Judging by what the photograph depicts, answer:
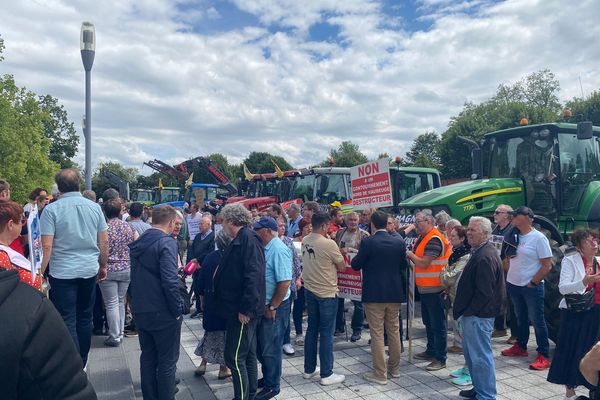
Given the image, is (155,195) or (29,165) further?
(155,195)

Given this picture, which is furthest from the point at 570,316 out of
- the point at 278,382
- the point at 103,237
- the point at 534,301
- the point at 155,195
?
the point at 155,195

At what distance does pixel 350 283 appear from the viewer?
6020 mm

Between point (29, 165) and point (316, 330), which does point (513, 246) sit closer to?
point (316, 330)

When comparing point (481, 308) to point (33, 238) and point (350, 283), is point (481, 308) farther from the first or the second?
point (33, 238)

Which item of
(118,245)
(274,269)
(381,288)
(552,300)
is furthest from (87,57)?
(552,300)

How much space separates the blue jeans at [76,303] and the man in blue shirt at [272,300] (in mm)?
1828

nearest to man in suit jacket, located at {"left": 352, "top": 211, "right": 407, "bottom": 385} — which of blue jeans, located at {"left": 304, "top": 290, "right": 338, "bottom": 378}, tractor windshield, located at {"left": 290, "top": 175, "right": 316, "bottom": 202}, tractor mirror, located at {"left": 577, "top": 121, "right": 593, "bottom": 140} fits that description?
blue jeans, located at {"left": 304, "top": 290, "right": 338, "bottom": 378}

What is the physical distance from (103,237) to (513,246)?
4.86 meters

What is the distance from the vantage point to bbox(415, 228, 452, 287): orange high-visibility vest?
5480mm

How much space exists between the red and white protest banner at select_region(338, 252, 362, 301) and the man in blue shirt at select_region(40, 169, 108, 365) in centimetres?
307

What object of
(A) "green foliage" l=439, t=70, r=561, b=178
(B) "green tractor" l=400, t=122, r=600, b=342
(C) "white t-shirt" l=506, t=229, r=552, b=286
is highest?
(A) "green foliage" l=439, t=70, r=561, b=178

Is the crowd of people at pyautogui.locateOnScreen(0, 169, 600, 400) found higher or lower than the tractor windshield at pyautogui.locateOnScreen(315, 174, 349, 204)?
lower

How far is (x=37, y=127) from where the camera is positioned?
25234 millimetres

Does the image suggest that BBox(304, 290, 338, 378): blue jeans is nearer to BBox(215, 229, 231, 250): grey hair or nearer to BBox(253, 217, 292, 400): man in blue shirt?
BBox(253, 217, 292, 400): man in blue shirt
